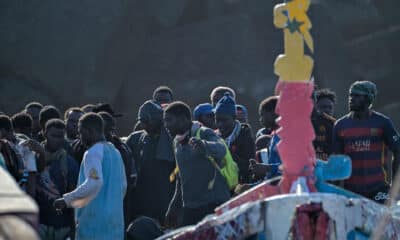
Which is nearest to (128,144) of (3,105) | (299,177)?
(299,177)

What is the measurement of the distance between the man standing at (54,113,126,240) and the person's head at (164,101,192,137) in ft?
1.50

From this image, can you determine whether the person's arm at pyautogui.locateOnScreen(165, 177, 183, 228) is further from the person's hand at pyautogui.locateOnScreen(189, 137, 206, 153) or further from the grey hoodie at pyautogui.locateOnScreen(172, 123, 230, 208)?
the person's hand at pyautogui.locateOnScreen(189, 137, 206, 153)

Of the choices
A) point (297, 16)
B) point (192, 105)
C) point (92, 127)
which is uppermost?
point (297, 16)

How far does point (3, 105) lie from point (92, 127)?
35.2 feet

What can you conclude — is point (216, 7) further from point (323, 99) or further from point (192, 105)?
point (323, 99)

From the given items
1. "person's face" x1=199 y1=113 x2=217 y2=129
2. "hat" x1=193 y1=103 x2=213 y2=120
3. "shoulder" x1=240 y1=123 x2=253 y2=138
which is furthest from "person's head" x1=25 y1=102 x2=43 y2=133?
"shoulder" x1=240 y1=123 x2=253 y2=138

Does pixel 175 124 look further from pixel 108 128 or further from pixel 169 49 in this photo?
pixel 169 49

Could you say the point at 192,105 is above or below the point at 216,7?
below

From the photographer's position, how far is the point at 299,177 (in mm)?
5023

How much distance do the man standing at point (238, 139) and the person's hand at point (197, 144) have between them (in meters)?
1.20

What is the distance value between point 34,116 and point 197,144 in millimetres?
4233

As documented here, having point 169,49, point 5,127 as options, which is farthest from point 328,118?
point 169,49

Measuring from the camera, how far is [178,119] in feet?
30.5

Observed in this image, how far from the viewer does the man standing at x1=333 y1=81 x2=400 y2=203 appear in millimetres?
9398
